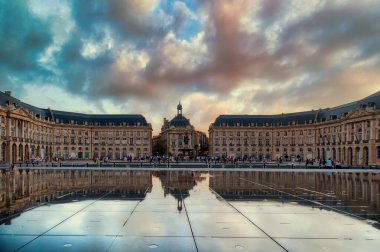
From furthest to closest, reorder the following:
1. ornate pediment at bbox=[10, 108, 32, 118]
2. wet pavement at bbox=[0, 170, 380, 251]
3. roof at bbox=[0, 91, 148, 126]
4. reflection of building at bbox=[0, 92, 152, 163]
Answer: roof at bbox=[0, 91, 148, 126]
ornate pediment at bbox=[10, 108, 32, 118]
reflection of building at bbox=[0, 92, 152, 163]
wet pavement at bbox=[0, 170, 380, 251]

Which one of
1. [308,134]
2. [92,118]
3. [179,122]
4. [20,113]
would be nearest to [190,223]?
[20,113]

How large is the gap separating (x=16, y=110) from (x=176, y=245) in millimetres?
93394

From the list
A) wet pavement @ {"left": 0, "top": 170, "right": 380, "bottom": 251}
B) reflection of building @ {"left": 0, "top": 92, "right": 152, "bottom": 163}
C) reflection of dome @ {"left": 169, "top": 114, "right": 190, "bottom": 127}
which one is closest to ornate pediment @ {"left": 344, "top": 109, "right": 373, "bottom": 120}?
wet pavement @ {"left": 0, "top": 170, "right": 380, "bottom": 251}

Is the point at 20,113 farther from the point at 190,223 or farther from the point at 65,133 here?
the point at 190,223

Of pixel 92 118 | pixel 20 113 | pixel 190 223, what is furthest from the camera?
pixel 92 118

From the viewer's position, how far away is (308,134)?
5157 inches

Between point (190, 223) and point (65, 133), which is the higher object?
point (65, 133)

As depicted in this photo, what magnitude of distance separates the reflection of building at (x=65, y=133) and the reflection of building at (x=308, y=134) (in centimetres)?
3450

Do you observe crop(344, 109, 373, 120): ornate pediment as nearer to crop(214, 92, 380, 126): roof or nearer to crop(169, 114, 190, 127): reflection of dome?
crop(214, 92, 380, 126): roof

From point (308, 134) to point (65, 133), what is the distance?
9144 centimetres

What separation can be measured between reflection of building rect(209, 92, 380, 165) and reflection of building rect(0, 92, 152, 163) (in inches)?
1358

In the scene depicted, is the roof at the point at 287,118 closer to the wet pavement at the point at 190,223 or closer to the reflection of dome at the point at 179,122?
the reflection of dome at the point at 179,122

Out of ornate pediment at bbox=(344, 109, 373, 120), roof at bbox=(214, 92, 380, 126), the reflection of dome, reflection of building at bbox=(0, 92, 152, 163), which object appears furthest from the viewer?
the reflection of dome

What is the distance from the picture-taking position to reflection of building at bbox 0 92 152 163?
90.4 metres
